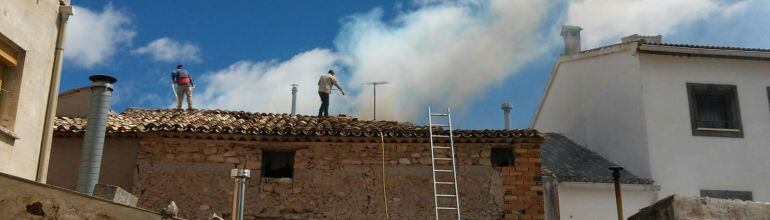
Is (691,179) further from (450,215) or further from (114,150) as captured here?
(114,150)

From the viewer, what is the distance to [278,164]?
512 inches

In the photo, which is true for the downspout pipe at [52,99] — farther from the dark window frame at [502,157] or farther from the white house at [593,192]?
the white house at [593,192]

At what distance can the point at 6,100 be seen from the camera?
9258mm

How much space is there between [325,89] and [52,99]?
7.28 meters

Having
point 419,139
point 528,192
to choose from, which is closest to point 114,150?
Result: point 419,139

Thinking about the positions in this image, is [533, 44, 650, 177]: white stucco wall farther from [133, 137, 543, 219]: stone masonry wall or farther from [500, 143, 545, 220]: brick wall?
[133, 137, 543, 219]: stone masonry wall

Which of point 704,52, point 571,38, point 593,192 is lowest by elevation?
point 593,192

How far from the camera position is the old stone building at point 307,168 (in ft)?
41.4

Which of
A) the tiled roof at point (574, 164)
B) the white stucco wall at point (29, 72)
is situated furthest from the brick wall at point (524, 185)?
the white stucco wall at point (29, 72)

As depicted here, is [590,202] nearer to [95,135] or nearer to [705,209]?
[705,209]

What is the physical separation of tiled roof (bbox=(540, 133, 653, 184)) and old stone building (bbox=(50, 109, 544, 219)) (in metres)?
1.63

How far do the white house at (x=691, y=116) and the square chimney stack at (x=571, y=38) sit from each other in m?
2.17

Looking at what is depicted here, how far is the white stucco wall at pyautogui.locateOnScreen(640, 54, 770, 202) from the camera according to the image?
1569cm

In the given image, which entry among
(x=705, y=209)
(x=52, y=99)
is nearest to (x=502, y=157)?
(x=705, y=209)
